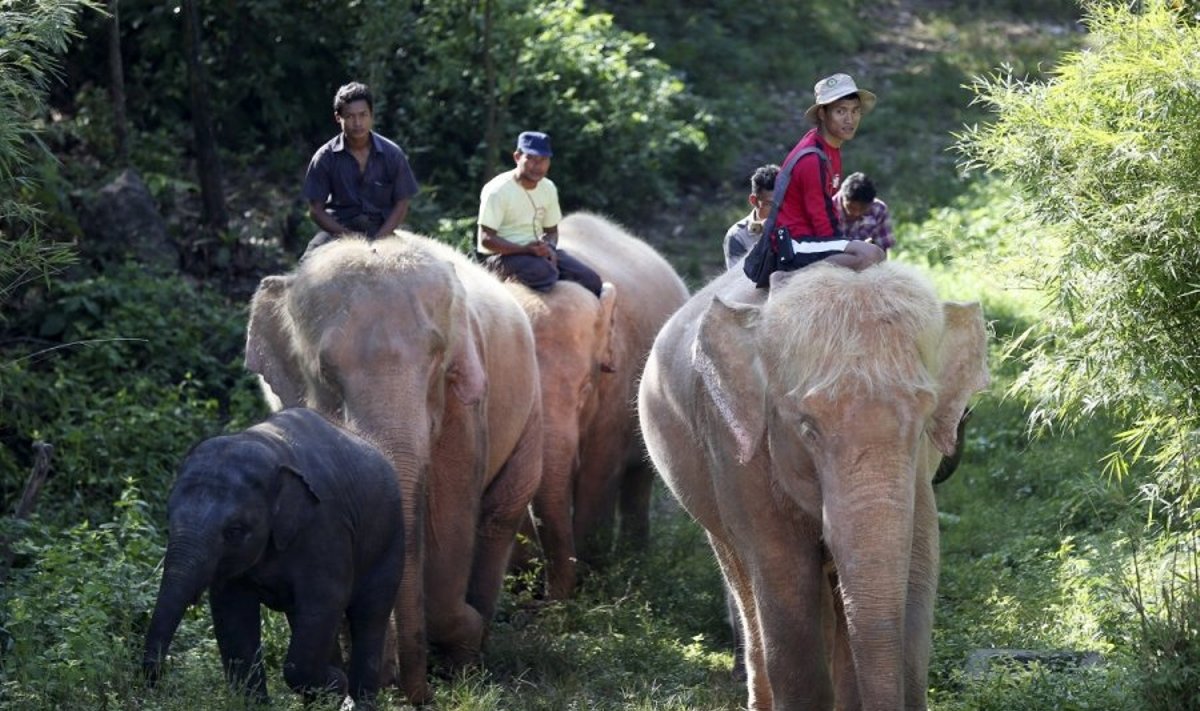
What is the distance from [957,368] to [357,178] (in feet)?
12.1

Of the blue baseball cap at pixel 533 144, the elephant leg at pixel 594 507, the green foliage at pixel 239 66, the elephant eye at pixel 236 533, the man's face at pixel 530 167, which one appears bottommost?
the elephant leg at pixel 594 507

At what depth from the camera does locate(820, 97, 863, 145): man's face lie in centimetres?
680

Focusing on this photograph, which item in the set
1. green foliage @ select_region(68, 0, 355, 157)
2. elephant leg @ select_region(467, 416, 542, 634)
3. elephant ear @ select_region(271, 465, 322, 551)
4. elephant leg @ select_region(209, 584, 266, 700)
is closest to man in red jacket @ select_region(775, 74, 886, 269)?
elephant ear @ select_region(271, 465, 322, 551)

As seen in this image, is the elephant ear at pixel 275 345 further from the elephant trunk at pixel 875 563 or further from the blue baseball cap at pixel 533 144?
the elephant trunk at pixel 875 563

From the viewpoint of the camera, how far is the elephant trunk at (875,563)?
5.43 meters

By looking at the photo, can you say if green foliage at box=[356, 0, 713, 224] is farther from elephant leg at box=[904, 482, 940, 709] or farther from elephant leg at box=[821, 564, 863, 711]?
elephant leg at box=[904, 482, 940, 709]

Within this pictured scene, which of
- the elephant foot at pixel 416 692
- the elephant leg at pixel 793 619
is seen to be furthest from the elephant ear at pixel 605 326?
the elephant leg at pixel 793 619

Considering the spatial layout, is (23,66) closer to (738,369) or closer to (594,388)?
(738,369)

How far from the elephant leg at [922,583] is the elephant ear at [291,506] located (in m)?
2.01

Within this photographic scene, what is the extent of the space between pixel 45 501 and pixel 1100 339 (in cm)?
510

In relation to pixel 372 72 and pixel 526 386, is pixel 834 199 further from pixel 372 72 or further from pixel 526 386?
pixel 372 72

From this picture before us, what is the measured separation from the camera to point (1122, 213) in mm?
6973

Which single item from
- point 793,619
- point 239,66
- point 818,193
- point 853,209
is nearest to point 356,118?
point 853,209

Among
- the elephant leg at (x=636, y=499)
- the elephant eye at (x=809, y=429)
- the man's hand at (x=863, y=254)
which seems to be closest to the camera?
the elephant eye at (x=809, y=429)
